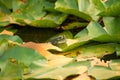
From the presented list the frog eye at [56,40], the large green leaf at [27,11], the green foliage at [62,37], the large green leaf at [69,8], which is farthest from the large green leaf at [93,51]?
the large green leaf at [27,11]

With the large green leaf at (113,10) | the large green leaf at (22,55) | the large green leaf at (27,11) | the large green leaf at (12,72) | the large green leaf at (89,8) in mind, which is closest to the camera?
the large green leaf at (12,72)

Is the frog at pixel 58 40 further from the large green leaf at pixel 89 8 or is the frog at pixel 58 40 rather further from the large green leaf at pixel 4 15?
the large green leaf at pixel 4 15

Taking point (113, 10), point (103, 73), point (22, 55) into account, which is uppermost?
point (113, 10)

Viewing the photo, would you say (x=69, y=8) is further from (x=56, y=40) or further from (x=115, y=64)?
(x=115, y=64)

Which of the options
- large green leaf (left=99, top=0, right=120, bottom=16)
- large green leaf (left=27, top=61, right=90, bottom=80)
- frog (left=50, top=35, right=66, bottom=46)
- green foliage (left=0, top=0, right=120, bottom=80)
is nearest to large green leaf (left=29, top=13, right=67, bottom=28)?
green foliage (left=0, top=0, right=120, bottom=80)

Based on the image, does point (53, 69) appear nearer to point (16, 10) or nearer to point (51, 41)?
point (51, 41)

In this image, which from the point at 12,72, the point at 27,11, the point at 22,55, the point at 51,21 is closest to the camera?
the point at 12,72

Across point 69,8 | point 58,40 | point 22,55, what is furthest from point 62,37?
point 22,55

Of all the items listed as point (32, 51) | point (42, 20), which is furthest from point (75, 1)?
point (32, 51)
